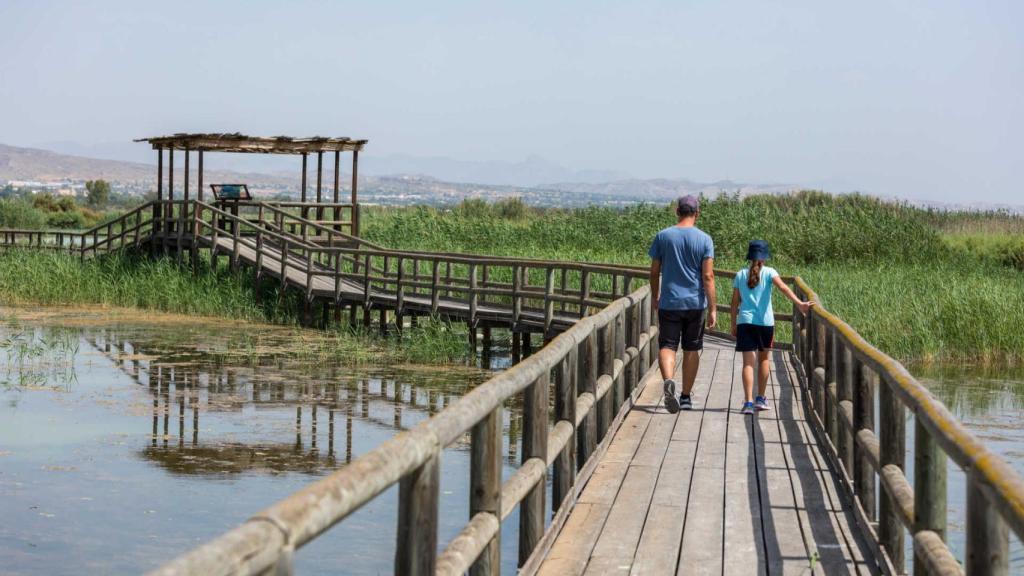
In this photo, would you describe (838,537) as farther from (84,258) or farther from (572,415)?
(84,258)

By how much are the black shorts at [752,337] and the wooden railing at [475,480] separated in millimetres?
1141

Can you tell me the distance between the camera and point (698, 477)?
7953 millimetres

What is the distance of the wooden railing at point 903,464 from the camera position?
3.68 m

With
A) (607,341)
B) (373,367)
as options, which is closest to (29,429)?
(373,367)

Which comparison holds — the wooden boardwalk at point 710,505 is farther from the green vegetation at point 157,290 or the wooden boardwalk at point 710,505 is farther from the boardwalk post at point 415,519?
the green vegetation at point 157,290

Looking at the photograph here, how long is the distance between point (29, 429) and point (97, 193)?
9133 cm

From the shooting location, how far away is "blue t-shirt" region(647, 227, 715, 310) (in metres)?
9.63

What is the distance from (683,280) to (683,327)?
38 cm

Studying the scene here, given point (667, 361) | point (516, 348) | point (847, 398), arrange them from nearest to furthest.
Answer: point (847, 398) → point (667, 361) → point (516, 348)

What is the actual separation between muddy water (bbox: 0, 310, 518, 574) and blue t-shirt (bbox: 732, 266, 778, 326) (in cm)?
253

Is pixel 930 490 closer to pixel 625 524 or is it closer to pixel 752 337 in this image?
pixel 625 524

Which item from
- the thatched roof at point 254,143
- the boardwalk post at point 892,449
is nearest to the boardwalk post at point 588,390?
the boardwalk post at point 892,449

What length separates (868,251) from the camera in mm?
32344

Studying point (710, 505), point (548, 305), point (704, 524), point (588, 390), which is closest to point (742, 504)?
point (710, 505)
